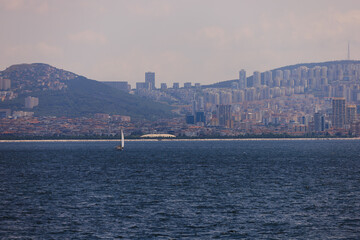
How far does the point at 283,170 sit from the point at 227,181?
24107 mm

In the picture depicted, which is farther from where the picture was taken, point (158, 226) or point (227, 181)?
point (227, 181)

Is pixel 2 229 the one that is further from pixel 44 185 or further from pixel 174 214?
pixel 44 185

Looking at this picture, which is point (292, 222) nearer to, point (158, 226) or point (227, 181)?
point (158, 226)

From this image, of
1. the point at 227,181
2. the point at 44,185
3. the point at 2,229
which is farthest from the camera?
the point at 227,181

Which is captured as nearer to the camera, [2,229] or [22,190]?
[2,229]

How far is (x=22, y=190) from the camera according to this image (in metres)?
71.1

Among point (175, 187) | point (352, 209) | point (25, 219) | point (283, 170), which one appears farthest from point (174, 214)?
point (283, 170)

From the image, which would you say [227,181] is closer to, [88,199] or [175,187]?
[175,187]

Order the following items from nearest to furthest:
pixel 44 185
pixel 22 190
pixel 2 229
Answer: pixel 2 229 → pixel 22 190 → pixel 44 185

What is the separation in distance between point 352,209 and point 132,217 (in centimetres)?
2087

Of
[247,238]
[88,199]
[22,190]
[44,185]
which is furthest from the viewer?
[44,185]

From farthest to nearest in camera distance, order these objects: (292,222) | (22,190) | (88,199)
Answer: (22,190) → (88,199) → (292,222)

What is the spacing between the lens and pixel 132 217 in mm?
51000

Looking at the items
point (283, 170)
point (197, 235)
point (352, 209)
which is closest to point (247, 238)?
point (197, 235)
